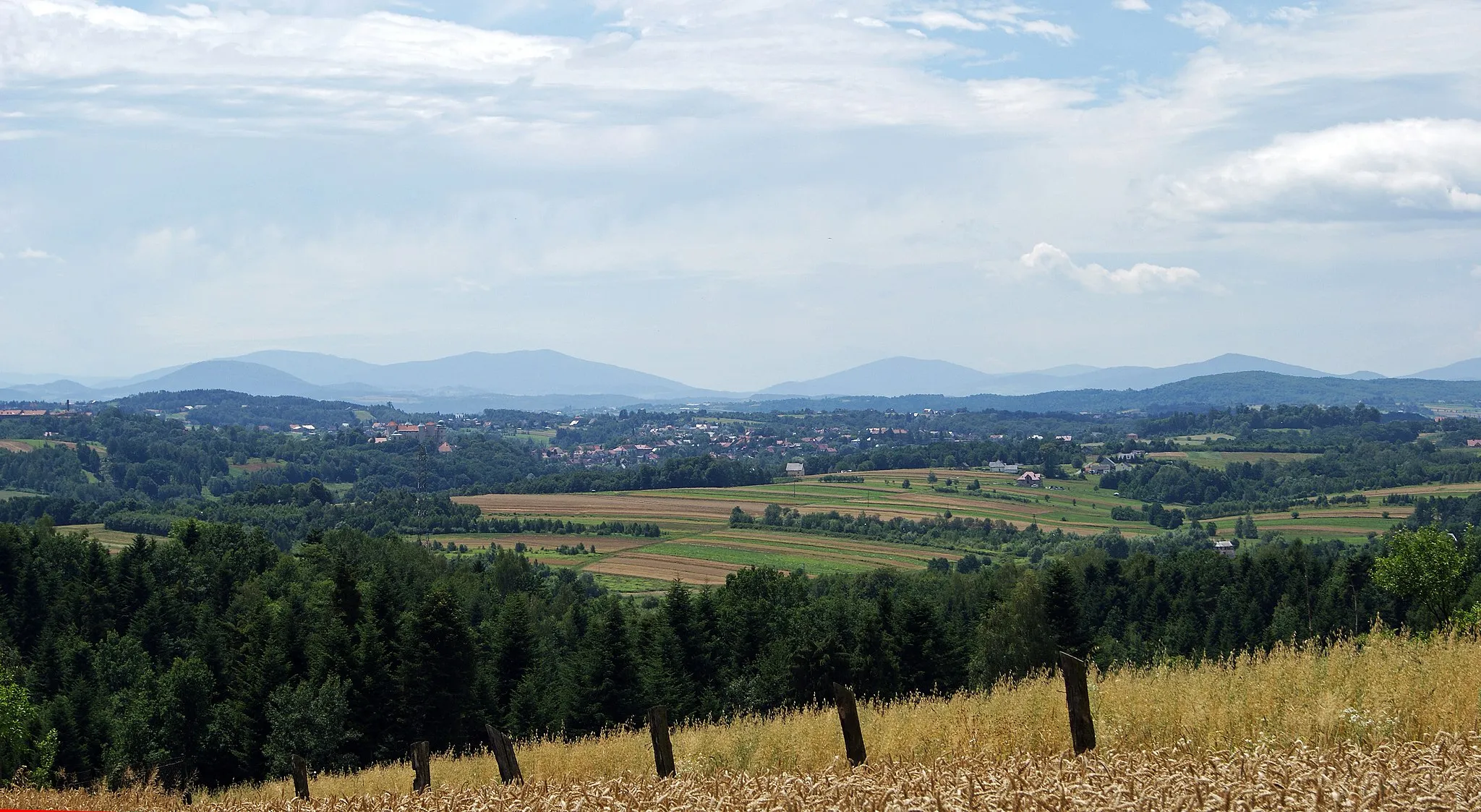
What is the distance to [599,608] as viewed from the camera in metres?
66.1

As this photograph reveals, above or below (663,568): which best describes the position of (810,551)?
below

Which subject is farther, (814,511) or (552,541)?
(814,511)

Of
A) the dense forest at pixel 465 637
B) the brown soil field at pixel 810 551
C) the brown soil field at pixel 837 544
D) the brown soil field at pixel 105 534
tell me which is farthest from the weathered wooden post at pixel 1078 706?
the brown soil field at pixel 105 534

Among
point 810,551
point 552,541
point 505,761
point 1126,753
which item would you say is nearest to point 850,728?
point 1126,753

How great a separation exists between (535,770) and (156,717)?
3319 centimetres

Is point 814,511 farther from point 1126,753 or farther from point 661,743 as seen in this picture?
→ point 1126,753

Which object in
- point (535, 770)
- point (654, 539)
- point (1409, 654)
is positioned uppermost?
point (1409, 654)

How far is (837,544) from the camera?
116375 mm

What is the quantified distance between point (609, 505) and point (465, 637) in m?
109

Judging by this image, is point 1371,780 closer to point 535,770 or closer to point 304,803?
point 304,803

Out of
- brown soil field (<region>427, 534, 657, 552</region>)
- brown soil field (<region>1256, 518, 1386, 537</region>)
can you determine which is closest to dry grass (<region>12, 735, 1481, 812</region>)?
brown soil field (<region>427, 534, 657, 552</region>)

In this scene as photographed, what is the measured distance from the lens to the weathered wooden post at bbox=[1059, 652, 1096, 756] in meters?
7.84

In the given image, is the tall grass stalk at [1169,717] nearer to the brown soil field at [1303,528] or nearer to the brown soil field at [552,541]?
the brown soil field at [552,541]

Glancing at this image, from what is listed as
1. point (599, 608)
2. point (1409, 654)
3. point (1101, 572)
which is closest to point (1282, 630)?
point (1101, 572)
